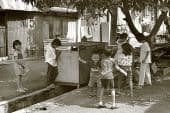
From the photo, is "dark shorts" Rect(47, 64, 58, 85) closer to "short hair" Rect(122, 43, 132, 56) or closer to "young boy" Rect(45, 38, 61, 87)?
"young boy" Rect(45, 38, 61, 87)

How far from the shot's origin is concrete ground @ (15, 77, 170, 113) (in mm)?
9703

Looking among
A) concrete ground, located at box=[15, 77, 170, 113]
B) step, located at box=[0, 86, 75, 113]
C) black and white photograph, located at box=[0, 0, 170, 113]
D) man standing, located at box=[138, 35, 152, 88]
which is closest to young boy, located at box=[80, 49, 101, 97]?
black and white photograph, located at box=[0, 0, 170, 113]

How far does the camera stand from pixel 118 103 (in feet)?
34.4

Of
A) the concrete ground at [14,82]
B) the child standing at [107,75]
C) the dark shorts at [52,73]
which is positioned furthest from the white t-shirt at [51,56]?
the child standing at [107,75]

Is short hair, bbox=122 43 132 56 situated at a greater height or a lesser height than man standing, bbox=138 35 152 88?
greater

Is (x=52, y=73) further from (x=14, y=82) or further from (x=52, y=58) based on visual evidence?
(x=14, y=82)

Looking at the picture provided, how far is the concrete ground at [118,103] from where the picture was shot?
9703 mm

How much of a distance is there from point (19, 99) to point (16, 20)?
49.9ft

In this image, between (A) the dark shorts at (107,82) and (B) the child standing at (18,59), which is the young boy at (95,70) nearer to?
(A) the dark shorts at (107,82)

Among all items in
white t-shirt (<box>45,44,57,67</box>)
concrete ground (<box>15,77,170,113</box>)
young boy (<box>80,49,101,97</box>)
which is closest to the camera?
concrete ground (<box>15,77,170,113</box>)

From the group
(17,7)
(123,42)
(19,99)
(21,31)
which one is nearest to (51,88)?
(19,99)

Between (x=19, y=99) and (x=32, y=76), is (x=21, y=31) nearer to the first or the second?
(x=32, y=76)

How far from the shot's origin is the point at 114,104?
9914mm

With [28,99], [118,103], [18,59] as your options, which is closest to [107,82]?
[118,103]
